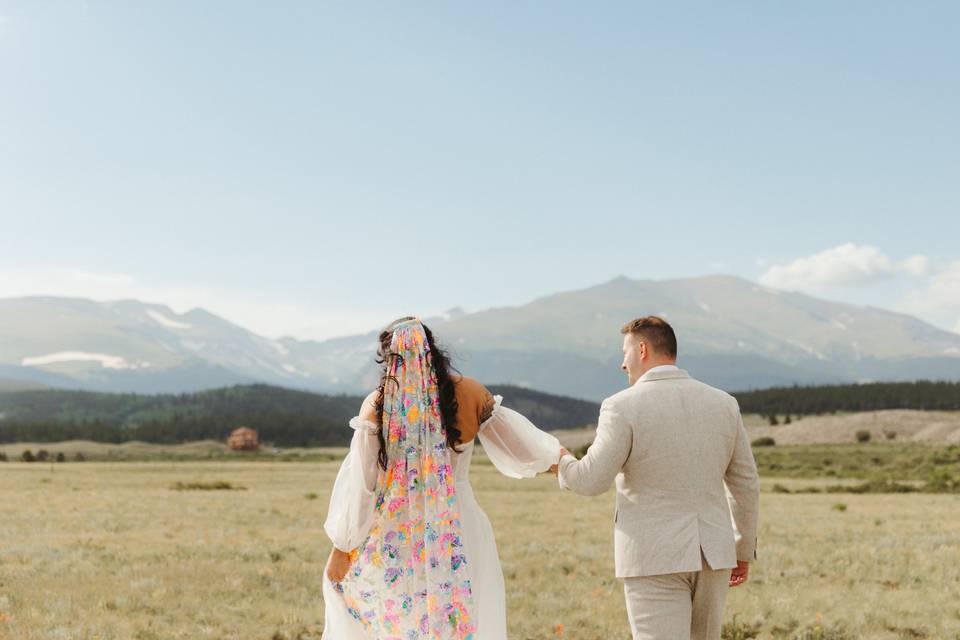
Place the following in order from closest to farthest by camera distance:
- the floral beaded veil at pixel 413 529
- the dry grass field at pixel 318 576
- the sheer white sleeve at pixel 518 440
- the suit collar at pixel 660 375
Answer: the suit collar at pixel 660 375
the floral beaded veil at pixel 413 529
the sheer white sleeve at pixel 518 440
the dry grass field at pixel 318 576

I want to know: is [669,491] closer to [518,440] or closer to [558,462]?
[558,462]

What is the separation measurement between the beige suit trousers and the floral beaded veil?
157 centimetres

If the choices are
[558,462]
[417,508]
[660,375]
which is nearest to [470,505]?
[417,508]

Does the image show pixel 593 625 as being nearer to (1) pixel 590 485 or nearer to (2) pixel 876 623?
(2) pixel 876 623

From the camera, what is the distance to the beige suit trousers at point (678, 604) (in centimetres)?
645

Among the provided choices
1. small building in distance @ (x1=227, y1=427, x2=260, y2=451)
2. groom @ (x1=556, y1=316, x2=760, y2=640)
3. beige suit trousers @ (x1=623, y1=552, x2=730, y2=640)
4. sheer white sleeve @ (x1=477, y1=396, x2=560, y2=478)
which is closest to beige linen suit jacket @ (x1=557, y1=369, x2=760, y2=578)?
groom @ (x1=556, y1=316, x2=760, y2=640)

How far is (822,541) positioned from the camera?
24.5m

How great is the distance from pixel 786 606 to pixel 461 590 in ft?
30.9

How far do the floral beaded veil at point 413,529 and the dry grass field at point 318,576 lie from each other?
19.3 ft

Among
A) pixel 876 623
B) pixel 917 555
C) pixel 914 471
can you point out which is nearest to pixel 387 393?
pixel 876 623

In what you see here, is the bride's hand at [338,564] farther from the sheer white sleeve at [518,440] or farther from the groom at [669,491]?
the groom at [669,491]

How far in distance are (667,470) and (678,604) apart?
3.21ft

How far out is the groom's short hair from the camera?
677cm

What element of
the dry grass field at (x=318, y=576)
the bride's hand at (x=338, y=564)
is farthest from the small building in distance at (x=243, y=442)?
the bride's hand at (x=338, y=564)
